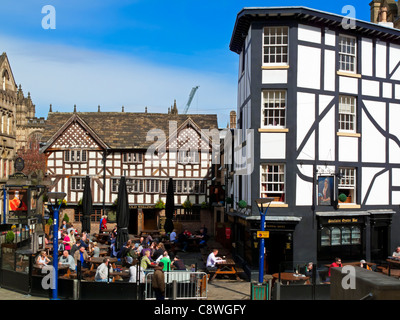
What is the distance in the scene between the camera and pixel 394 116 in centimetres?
2200

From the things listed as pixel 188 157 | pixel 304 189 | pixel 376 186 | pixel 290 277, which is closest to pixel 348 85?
pixel 376 186

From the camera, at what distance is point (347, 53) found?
2092cm

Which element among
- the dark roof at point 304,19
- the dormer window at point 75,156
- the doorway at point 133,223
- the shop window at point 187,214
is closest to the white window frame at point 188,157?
the shop window at point 187,214

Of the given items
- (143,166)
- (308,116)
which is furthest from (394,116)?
(143,166)

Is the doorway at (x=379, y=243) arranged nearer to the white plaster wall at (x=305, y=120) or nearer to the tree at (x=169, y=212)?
the white plaster wall at (x=305, y=120)

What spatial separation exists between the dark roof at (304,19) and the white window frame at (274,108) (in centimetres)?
313

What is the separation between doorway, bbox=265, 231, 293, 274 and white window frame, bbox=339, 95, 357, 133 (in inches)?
215

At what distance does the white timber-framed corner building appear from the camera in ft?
64.4

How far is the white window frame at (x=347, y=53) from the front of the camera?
68.2 feet

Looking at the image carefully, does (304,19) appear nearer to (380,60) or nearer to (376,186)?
(380,60)
